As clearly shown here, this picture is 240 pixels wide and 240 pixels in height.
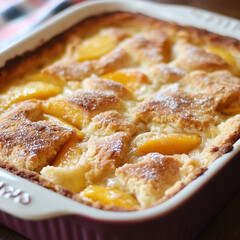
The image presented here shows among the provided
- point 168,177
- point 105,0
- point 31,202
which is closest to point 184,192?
point 168,177

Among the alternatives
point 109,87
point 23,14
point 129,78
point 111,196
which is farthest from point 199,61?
point 23,14

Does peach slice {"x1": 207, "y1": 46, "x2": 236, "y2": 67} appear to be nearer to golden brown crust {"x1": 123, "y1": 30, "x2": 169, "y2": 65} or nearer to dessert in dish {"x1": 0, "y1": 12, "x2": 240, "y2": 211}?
dessert in dish {"x1": 0, "y1": 12, "x2": 240, "y2": 211}

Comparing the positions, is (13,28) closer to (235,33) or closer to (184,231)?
(235,33)

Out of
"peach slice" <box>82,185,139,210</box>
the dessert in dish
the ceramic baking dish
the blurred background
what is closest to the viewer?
the ceramic baking dish

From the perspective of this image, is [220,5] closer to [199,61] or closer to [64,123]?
[199,61]

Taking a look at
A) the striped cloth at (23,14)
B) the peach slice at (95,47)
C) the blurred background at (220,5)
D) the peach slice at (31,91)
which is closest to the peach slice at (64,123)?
the peach slice at (31,91)

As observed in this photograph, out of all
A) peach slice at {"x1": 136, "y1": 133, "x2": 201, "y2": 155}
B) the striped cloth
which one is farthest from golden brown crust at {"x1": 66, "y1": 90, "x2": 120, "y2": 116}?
the striped cloth
